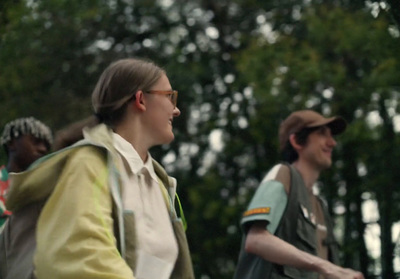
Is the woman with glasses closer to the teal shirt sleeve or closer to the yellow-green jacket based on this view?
the yellow-green jacket

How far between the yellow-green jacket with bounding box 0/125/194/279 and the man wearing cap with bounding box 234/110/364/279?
6.52ft

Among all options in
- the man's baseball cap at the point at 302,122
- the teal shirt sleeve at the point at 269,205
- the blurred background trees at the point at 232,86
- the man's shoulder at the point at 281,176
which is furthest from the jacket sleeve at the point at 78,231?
the blurred background trees at the point at 232,86

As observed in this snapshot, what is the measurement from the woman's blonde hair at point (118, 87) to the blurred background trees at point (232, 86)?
6025 millimetres

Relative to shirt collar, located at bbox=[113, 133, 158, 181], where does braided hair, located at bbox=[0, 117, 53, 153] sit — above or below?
below

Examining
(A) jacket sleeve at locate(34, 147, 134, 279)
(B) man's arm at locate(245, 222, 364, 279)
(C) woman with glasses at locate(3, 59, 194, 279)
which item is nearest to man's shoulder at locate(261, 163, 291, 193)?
(B) man's arm at locate(245, 222, 364, 279)

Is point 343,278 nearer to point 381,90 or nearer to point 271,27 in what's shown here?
point 381,90

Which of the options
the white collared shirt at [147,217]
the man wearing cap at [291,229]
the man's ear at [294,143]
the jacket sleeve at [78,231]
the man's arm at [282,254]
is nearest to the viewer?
the jacket sleeve at [78,231]

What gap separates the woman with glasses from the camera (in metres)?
3.00

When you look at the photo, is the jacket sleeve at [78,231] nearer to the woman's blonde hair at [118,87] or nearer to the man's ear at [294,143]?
the woman's blonde hair at [118,87]

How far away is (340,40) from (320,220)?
18.5ft

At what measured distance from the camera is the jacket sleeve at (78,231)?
2.97 m

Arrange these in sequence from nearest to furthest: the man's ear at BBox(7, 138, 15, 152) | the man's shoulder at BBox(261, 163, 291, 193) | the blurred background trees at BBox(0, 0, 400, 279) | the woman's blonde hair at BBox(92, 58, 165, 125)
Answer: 1. the woman's blonde hair at BBox(92, 58, 165, 125)
2. the man's shoulder at BBox(261, 163, 291, 193)
3. the man's ear at BBox(7, 138, 15, 152)
4. the blurred background trees at BBox(0, 0, 400, 279)

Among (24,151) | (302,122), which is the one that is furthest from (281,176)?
(24,151)

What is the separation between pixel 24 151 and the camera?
6145 millimetres
